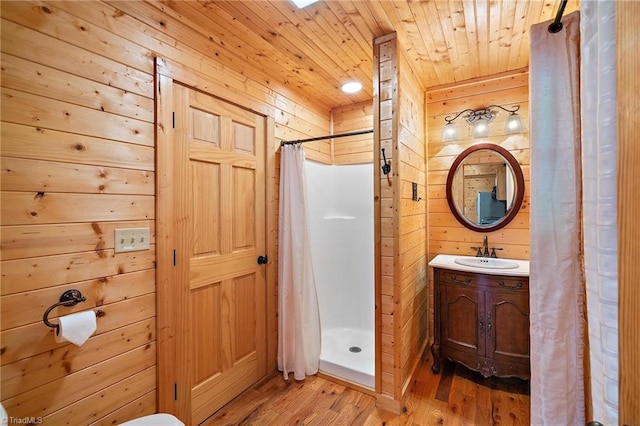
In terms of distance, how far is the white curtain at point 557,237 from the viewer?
0.99 metres

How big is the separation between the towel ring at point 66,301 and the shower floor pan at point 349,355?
179 centimetres

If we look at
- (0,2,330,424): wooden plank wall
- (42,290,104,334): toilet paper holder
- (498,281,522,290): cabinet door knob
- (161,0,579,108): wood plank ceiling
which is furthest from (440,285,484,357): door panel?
(42,290,104,334): toilet paper holder

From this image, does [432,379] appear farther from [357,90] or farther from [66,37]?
[66,37]

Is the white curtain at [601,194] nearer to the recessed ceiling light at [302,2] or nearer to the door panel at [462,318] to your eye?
the recessed ceiling light at [302,2]

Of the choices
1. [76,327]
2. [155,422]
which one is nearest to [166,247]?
[76,327]

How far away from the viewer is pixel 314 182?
2947 mm

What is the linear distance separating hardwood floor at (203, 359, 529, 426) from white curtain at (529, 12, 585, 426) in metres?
1.02

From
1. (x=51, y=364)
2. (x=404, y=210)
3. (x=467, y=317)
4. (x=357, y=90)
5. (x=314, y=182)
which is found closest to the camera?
(x=51, y=364)

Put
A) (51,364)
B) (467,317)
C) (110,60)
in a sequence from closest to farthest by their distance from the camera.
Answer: (51,364)
(110,60)
(467,317)

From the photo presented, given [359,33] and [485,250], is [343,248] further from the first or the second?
[359,33]

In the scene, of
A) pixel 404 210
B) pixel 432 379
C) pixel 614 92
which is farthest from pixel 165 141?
pixel 432 379

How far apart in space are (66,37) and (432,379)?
3.02m

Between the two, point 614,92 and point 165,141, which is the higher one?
point 165,141

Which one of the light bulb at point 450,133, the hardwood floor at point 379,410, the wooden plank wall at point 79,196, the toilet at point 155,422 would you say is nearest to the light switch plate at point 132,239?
the wooden plank wall at point 79,196
